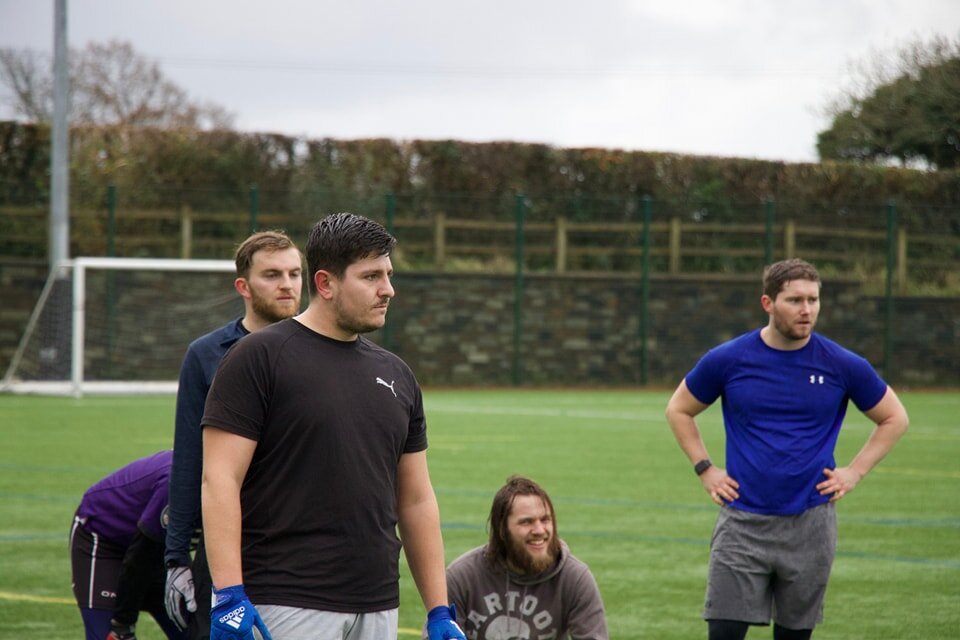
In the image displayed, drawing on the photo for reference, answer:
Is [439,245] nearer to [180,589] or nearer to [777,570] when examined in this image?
[777,570]

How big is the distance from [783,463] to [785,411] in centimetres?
24

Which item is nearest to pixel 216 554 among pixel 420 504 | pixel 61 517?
pixel 420 504

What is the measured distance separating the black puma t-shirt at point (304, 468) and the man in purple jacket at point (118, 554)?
7.01ft

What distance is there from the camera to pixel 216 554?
13.2 ft

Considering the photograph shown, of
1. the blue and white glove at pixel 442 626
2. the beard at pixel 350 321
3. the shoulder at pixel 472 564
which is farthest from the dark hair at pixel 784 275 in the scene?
the beard at pixel 350 321

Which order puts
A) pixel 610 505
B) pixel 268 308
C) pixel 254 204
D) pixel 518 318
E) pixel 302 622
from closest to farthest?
1. pixel 302 622
2. pixel 268 308
3. pixel 610 505
4. pixel 254 204
5. pixel 518 318

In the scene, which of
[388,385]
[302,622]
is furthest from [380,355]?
[302,622]

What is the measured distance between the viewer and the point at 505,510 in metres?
5.98

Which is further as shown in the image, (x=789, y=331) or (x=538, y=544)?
(x=789, y=331)

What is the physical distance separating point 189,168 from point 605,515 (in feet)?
68.1

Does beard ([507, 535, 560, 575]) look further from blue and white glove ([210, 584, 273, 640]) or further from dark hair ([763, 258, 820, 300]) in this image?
blue and white glove ([210, 584, 273, 640])

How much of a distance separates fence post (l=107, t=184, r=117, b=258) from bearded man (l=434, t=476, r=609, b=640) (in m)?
23.5

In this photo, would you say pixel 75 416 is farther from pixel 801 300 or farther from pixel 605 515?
pixel 801 300

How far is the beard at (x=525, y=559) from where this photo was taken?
5.94 metres
